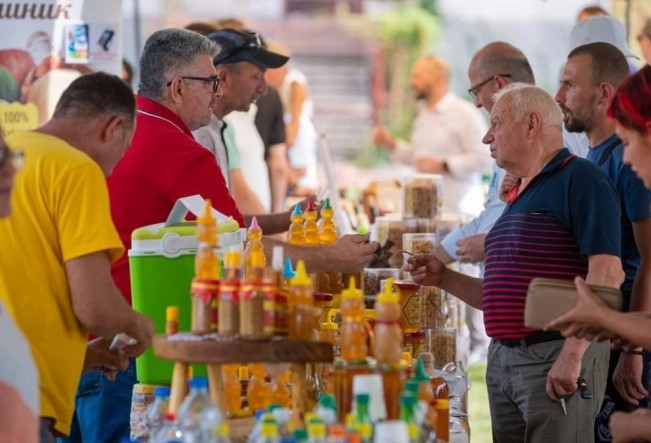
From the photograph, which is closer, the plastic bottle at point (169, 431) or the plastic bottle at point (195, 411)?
the plastic bottle at point (195, 411)

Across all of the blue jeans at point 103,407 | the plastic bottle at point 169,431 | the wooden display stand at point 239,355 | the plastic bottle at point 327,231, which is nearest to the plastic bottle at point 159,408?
the wooden display stand at point 239,355

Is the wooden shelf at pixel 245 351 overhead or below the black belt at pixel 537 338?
overhead

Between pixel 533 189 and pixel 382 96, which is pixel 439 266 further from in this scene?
pixel 382 96

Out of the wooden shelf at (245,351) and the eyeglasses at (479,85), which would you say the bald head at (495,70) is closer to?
the eyeglasses at (479,85)

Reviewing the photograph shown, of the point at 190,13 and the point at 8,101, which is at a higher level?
the point at 190,13

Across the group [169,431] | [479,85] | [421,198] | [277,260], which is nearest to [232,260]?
[277,260]

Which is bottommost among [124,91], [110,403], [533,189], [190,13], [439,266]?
[110,403]

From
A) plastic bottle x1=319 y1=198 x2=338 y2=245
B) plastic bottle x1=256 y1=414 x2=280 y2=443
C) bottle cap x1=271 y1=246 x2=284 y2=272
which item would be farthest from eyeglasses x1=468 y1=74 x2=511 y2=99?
plastic bottle x1=256 y1=414 x2=280 y2=443

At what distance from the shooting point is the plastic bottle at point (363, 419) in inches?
101

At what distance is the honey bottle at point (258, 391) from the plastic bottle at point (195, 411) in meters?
0.29

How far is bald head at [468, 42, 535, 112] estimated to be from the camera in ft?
18.3

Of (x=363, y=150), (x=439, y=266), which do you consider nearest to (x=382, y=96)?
(x=363, y=150)

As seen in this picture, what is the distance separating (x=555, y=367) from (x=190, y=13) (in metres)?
13.6

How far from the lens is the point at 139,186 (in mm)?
3861
